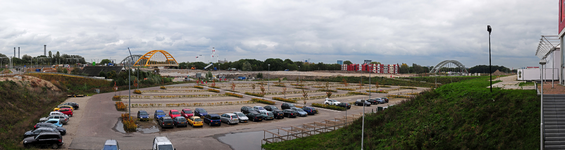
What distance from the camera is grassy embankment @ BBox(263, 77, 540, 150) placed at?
12.5m

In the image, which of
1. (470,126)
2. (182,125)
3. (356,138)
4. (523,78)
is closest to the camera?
(470,126)

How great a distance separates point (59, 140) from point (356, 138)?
18139 mm

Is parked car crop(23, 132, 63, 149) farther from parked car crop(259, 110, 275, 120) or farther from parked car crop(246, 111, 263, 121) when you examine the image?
parked car crop(259, 110, 275, 120)

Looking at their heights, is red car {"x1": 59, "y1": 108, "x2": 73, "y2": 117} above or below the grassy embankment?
below

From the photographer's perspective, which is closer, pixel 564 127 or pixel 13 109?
pixel 564 127

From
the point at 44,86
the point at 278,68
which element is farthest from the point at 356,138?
the point at 278,68

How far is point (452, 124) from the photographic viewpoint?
1471cm

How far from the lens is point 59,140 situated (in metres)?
18.3

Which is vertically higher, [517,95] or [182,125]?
[517,95]

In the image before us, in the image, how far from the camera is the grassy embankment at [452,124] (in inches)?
491

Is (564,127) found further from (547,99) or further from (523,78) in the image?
(523,78)

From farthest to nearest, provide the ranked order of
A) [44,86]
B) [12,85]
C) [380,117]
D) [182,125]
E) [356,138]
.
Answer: [44,86]
[12,85]
[182,125]
[380,117]
[356,138]

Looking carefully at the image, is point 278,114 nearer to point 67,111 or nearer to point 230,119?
point 230,119

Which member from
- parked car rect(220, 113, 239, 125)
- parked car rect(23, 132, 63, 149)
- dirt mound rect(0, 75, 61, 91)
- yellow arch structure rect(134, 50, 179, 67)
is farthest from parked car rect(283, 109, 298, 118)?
yellow arch structure rect(134, 50, 179, 67)
